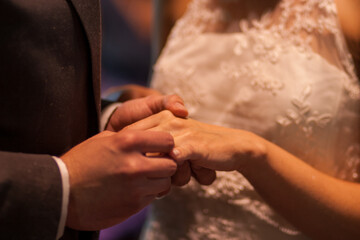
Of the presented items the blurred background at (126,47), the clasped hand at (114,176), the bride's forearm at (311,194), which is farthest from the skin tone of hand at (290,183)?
the blurred background at (126,47)

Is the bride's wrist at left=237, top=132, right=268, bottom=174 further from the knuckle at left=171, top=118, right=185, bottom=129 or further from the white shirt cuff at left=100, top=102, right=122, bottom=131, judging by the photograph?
the white shirt cuff at left=100, top=102, right=122, bottom=131

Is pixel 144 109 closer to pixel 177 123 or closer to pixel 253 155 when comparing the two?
pixel 177 123

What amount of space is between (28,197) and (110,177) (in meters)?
0.11

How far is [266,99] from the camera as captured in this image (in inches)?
30.6

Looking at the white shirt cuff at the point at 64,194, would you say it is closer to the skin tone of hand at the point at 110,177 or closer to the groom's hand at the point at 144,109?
the skin tone of hand at the point at 110,177

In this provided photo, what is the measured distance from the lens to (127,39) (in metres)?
2.01

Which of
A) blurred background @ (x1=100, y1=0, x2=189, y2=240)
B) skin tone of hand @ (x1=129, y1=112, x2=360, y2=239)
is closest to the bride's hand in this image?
skin tone of hand @ (x1=129, y1=112, x2=360, y2=239)

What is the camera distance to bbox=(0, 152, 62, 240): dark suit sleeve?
408 mm

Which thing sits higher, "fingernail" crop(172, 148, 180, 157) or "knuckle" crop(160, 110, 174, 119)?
"knuckle" crop(160, 110, 174, 119)

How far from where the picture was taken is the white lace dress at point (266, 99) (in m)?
0.75

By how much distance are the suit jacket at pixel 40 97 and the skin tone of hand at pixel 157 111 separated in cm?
11

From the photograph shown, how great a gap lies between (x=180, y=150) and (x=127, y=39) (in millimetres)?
1623

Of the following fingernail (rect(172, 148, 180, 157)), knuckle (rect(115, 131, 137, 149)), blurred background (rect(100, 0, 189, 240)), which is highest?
knuckle (rect(115, 131, 137, 149))

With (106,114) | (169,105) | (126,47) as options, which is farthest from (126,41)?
(169,105)
